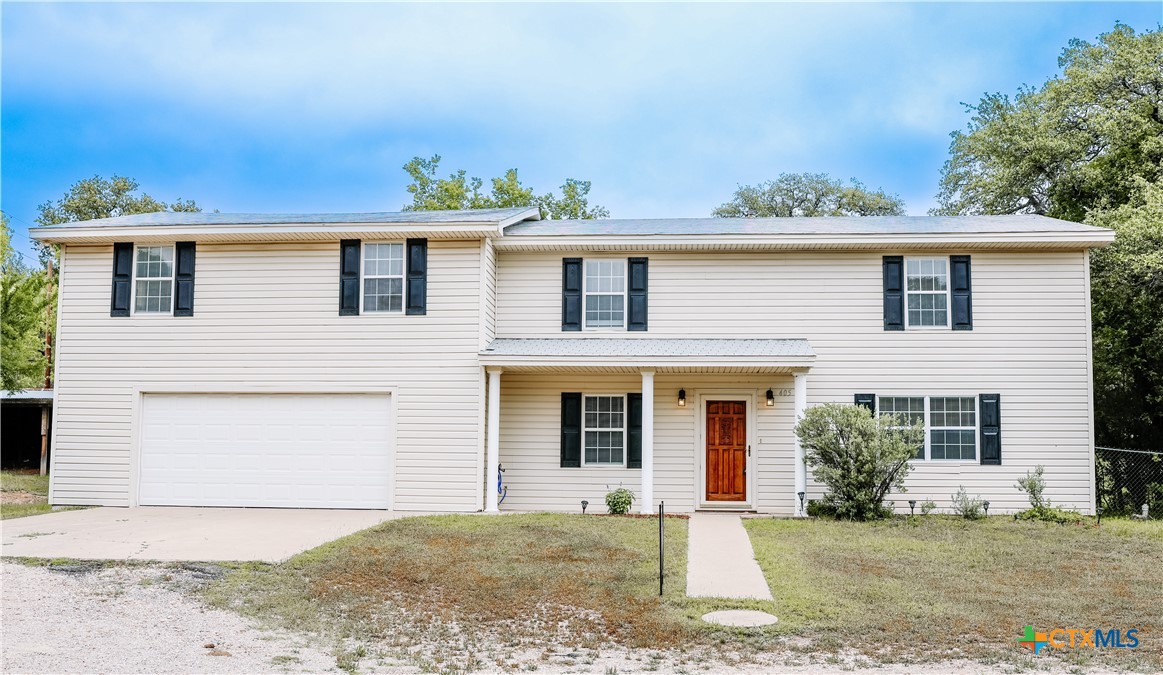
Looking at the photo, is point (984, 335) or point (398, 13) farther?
point (398, 13)

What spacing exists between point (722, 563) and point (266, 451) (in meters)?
8.50

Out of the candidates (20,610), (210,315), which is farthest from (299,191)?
(20,610)

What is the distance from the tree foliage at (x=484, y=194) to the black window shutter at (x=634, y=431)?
16259 millimetres

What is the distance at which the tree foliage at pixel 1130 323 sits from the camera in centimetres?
1614

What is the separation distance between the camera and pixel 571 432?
15.2 metres

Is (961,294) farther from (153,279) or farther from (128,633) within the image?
(153,279)

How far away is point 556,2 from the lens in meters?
21.3

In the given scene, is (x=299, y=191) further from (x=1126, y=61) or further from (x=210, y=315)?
(x=1126, y=61)

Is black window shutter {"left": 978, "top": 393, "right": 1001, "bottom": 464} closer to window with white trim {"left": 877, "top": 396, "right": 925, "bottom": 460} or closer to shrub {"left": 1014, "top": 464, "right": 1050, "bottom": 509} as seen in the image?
shrub {"left": 1014, "top": 464, "right": 1050, "bottom": 509}

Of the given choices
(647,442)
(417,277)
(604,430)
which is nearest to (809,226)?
(647,442)

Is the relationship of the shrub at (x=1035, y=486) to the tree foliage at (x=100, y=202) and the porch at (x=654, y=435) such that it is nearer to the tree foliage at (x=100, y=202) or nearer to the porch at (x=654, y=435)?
the porch at (x=654, y=435)

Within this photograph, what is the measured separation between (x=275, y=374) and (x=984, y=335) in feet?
38.3

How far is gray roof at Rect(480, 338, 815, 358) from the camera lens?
13992 mm

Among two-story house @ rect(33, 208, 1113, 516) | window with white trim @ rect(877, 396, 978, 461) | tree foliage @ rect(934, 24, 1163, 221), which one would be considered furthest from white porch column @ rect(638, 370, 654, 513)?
tree foliage @ rect(934, 24, 1163, 221)
